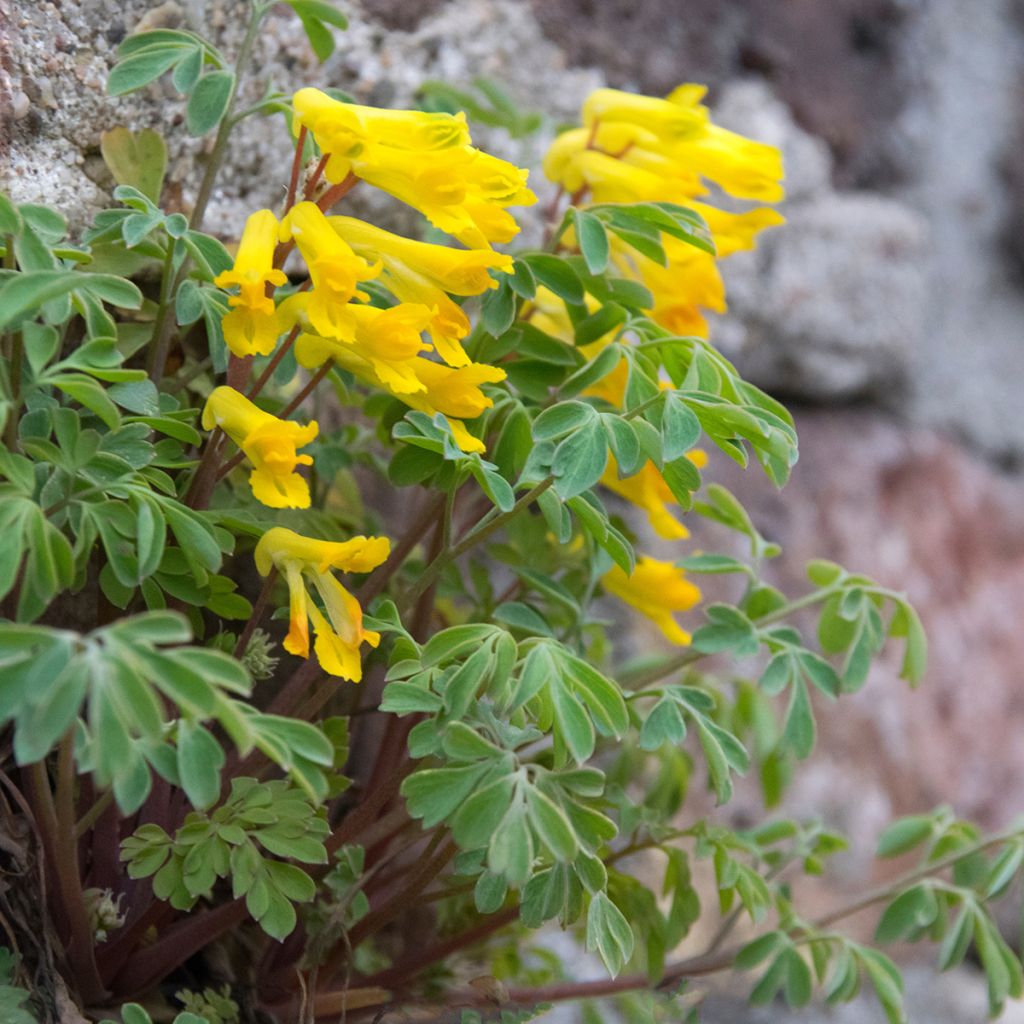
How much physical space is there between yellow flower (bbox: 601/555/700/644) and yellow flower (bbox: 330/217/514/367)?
0.99ft

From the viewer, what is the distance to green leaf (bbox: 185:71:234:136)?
798 millimetres

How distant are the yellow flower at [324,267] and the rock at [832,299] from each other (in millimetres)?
814

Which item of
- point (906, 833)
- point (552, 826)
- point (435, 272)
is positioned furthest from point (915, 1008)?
point (435, 272)

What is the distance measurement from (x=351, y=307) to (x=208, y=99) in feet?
0.60

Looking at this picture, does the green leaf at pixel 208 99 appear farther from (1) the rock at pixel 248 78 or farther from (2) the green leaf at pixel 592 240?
(2) the green leaf at pixel 592 240

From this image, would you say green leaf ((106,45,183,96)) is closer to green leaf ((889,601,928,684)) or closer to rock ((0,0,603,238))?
rock ((0,0,603,238))

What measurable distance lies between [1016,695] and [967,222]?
68 cm

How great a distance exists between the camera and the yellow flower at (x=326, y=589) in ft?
2.39

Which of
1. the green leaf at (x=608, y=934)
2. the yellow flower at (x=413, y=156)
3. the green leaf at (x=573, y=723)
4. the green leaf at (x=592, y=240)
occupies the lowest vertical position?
the green leaf at (x=608, y=934)

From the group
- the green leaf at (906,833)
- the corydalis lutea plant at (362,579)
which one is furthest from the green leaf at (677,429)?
the green leaf at (906,833)

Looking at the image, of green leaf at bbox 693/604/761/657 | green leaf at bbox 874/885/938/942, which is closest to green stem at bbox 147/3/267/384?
green leaf at bbox 693/604/761/657

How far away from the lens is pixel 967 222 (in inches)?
68.7

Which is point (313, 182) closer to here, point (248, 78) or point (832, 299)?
point (248, 78)

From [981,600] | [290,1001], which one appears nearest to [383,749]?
[290,1001]
